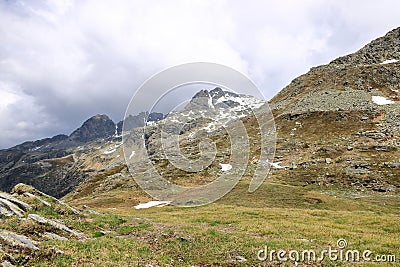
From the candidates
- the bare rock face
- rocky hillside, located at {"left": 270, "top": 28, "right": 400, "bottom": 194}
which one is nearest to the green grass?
the bare rock face

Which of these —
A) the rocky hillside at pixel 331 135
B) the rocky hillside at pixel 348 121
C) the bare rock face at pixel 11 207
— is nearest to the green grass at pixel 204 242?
the bare rock face at pixel 11 207

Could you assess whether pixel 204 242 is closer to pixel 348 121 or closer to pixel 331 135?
pixel 331 135

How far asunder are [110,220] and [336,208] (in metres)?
38.5

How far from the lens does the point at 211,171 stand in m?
94.6

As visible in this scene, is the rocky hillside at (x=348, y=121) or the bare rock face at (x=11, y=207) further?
the rocky hillside at (x=348, y=121)

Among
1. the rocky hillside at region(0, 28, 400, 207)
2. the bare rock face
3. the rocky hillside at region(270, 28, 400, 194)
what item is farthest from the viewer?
the rocky hillside at region(270, 28, 400, 194)

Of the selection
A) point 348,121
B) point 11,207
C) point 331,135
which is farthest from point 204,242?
point 348,121

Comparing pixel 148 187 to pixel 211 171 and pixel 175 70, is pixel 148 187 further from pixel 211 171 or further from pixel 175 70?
pixel 175 70

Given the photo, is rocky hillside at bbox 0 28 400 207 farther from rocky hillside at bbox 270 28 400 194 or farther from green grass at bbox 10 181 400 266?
green grass at bbox 10 181 400 266

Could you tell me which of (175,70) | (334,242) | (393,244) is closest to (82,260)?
(175,70)

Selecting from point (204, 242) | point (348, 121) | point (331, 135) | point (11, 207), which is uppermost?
point (348, 121)

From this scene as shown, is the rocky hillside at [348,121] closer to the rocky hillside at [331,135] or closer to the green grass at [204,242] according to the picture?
the rocky hillside at [331,135]

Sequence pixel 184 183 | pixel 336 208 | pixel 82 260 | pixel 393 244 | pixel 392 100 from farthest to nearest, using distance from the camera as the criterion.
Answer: pixel 392 100 < pixel 184 183 < pixel 336 208 < pixel 393 244 < pixel 82 260

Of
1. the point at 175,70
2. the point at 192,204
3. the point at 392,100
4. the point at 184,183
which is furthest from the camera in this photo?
the point at 392,100
